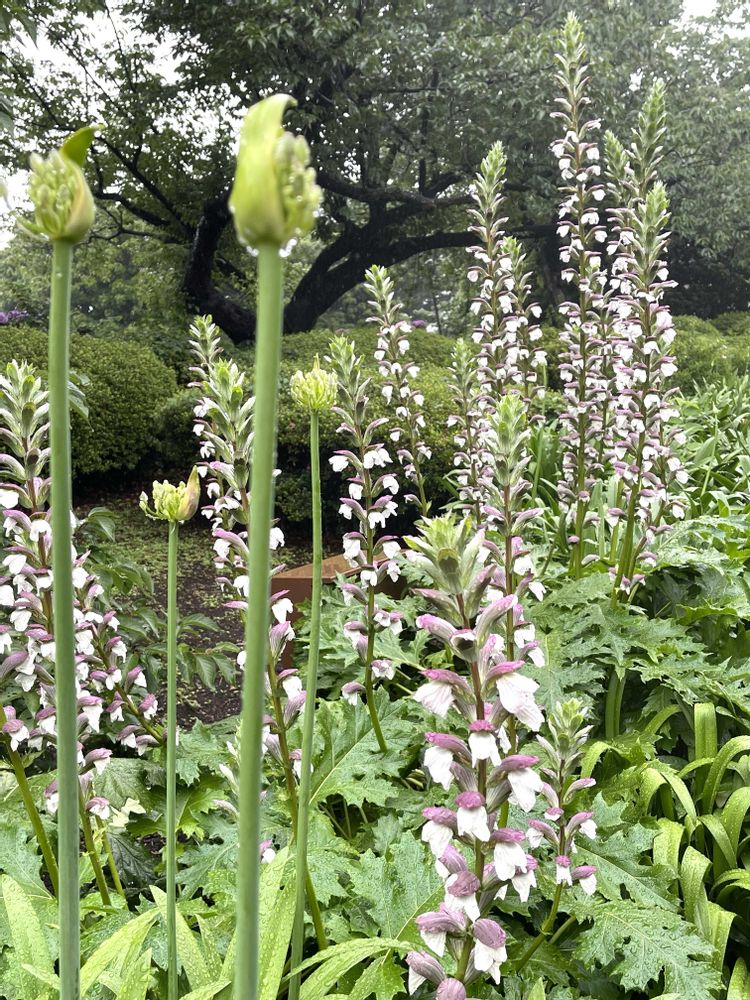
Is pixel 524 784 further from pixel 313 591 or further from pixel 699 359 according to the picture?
pixel 699 359

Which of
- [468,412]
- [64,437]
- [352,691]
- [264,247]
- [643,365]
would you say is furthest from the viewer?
[468,412]

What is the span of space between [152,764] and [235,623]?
3.40 metres

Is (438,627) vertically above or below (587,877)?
above

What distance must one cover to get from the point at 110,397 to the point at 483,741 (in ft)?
26.0

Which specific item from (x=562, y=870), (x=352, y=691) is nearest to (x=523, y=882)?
(x=562, y=870)

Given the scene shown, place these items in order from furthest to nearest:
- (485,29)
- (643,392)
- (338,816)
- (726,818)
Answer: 1. (485,29)
2. (643,392)
3. (338,816)
4. (726,818)

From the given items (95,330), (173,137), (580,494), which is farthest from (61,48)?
(580,494)

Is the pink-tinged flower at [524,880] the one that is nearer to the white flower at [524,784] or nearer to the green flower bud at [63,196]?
the white flower at [524,784]

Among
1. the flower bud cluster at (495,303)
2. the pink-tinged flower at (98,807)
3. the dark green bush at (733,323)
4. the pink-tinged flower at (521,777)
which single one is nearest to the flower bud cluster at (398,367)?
the flower bud cluster at (495,303)

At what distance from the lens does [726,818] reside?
2.31 m

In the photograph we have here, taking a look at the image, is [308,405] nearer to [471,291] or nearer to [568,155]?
[568,155]

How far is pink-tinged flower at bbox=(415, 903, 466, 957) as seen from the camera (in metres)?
1.18

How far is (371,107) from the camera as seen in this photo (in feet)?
42.4

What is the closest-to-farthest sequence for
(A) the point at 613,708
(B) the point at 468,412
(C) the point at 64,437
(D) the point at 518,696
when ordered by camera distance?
1. (C) the point at 64,437
2. (D) the point at 518,696
3. (A) the point at 613,708
4. (B) the point at 468,412
